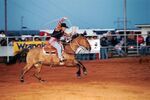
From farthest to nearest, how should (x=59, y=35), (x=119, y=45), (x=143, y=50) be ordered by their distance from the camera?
1. (x=143, y=50)
2. (x=119, y=45)
3. (x=59, y=35)

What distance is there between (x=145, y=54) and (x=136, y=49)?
882mm

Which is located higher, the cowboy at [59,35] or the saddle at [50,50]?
the cowboy at [59,35]

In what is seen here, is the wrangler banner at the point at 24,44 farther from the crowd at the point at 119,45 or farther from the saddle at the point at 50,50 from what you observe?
the saddle at the point at 50,50

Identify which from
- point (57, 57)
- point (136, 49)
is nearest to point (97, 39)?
point (136, 49)

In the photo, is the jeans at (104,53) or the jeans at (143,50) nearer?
the jeans at (104,53)

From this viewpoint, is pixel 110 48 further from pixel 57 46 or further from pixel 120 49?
pixel 57 46

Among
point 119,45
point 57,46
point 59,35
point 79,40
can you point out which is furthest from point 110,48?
point 59,35

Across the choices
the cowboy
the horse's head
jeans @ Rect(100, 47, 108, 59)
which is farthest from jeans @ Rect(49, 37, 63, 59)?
jeans @ Rect(100, 47, 108, 59)

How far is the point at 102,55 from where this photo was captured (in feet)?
79.6

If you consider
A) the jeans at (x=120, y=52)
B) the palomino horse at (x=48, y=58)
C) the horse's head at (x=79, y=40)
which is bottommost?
the palomino horse at (x=48, y=58)

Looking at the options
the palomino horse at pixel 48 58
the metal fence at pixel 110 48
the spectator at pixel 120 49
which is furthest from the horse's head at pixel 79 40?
the spectator at pixel 120 49

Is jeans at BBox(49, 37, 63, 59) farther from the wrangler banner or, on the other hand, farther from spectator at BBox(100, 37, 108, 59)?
spectator at BBox(100, 37, 108, 59)

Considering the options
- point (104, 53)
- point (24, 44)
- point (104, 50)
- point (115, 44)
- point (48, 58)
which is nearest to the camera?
point (48, 58)

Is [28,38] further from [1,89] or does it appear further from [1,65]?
[1,89]
